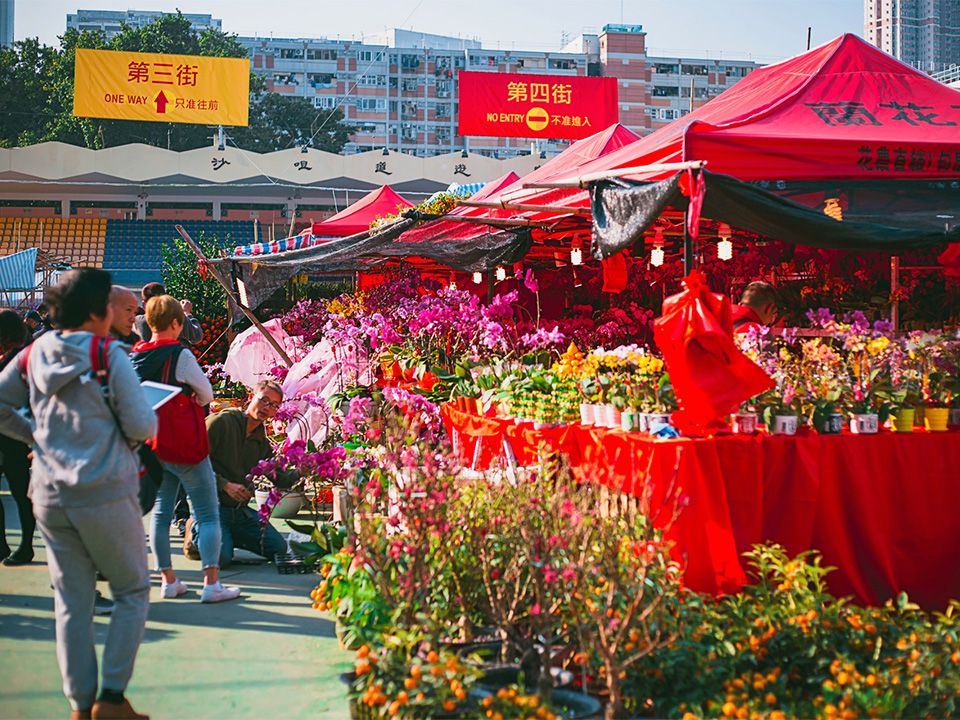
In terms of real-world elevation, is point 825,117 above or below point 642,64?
below

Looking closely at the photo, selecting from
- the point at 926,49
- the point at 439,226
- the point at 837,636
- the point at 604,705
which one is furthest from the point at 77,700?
the point at 926,49

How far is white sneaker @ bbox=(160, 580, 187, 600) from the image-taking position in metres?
4.57

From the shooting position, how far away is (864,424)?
4.09 meters

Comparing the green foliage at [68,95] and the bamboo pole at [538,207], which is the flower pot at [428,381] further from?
the green foliage at [68,95]

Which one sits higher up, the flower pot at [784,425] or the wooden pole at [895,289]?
the wooden pole at [895,289]

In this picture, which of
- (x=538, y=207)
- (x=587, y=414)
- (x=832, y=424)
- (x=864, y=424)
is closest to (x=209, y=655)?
(x=587, y=414)

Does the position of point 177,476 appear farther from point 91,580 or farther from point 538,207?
point 538,207

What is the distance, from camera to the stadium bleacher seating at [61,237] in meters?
30.2

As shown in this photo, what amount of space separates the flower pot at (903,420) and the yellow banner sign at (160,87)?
1843 cm

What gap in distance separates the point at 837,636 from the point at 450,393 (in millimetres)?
3222

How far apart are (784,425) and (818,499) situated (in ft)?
1.15

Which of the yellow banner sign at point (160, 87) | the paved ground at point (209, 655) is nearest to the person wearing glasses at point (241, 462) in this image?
the paved ground at point (209, 655)

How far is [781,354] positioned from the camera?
14.2ft

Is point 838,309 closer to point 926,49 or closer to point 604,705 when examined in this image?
point 604,705
